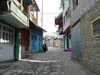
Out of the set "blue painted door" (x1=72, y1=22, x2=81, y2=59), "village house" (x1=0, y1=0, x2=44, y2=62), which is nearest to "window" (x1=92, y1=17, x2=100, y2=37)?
"blue painted door" (x1=72, y1=22, x2=81, y2=59)

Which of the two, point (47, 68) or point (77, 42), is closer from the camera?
point (47, 68)

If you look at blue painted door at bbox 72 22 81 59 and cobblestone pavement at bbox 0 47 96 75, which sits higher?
blue painted door at bbox 72 22 81 59

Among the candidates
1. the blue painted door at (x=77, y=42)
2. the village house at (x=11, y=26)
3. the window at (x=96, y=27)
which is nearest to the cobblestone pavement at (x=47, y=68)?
the blue painted door at (x=77, y=42)

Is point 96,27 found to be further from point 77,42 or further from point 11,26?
point 11,26

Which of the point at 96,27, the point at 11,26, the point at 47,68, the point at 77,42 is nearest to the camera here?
the point at 96,27

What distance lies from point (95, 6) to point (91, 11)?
504 millimetres

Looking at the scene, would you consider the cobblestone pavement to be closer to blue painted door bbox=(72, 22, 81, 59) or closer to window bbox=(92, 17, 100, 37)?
blue painted door bbox=(72, 22, 81, 59)

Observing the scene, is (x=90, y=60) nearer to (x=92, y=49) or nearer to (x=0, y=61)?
(x=92, y=49)

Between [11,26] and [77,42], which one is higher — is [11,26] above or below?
above

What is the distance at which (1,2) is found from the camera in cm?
614

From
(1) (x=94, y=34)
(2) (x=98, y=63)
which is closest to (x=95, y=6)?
(1) (x=94, y=34)

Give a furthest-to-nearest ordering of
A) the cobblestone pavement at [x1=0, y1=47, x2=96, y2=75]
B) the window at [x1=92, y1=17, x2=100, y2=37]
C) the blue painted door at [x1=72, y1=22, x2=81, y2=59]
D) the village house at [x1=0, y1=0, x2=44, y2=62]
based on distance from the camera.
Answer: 1. the blue painted door at [x1=72, y1=22, x2=81, y2=59]
2. the village house at [x1=0, y1=0, x2=44, y2=62]
3. the cobblestone pavement at [x1=0, y1=47, x2=96, y2=75]
4. the window at [x1=92, y1=17, x2=100, y2=37]

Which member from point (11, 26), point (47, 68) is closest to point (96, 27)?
point (47, 68)

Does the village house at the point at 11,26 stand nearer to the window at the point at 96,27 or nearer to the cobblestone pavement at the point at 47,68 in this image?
the cobblestone pavement at the point at 47,68
